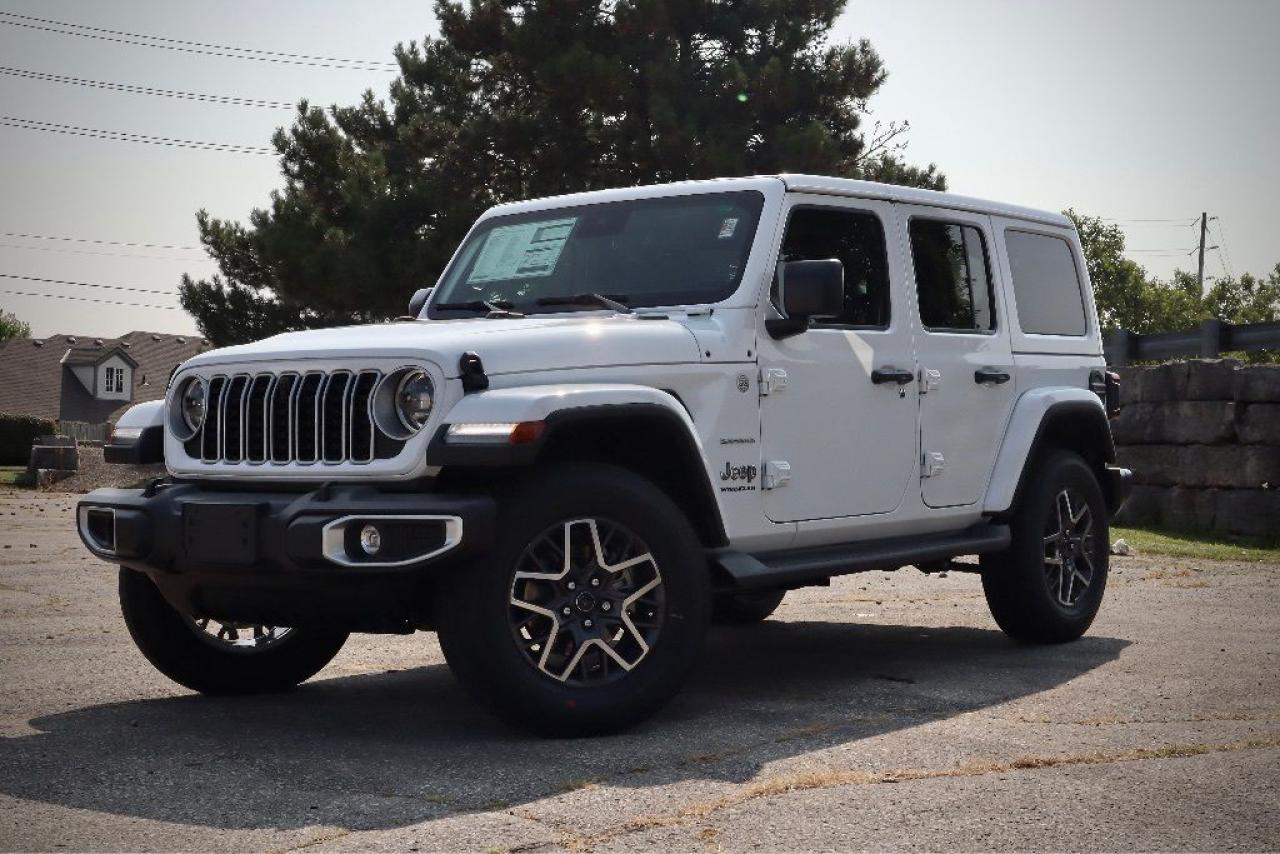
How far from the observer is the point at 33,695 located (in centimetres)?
622

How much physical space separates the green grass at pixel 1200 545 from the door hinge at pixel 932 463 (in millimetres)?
6794

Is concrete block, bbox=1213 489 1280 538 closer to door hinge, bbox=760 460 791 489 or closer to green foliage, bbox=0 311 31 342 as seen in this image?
door hinge, bbox=760 460 791 489

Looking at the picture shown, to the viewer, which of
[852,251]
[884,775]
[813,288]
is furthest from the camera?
[852,251]

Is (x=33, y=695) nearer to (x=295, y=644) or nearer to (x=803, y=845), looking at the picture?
(x=295, y=644)

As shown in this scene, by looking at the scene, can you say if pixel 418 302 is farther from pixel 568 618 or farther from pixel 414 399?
pixel 568 618

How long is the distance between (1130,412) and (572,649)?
449 inches

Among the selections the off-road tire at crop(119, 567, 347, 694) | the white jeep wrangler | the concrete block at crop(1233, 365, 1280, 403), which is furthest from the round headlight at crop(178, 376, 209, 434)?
the concrete block at crop(1233, 365, 1280, 403)

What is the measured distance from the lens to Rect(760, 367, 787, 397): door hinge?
6102 millimetres

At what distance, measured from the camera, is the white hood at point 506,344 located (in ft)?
17.2

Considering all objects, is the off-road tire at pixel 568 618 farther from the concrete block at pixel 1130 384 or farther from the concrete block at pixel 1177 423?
the concrete block at pixel 1130 384

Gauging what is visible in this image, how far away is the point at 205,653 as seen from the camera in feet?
20.7

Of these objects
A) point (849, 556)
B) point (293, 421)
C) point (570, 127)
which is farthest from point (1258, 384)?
point (570, 127)

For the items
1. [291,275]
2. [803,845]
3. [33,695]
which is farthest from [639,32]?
[803,845]

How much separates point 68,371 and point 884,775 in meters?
78.2
